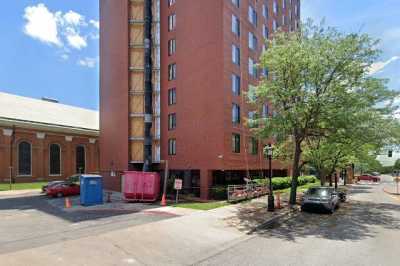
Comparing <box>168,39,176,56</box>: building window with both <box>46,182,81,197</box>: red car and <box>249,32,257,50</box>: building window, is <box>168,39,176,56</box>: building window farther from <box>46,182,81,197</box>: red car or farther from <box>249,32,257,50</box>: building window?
<box>46,182,81,197</box>: red car

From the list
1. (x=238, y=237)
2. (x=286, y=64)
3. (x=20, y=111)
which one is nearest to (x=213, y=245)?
(x=238, y=237)

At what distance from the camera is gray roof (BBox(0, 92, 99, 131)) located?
136 ft

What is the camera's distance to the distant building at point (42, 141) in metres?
39.5

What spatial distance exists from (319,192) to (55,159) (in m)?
40.5

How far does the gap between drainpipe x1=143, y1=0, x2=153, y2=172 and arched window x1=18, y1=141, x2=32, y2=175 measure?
2368 cm

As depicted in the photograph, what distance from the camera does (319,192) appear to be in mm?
18375

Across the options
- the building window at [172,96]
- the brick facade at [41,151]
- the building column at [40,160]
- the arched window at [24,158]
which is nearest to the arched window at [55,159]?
the brick facade at [41,151]

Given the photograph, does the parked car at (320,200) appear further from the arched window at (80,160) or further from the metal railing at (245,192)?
Result: the arched window at (80,160)

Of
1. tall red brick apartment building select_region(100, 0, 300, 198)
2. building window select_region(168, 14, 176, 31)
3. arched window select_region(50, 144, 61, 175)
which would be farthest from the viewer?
arched window select_region(50, 144, 61, 175)

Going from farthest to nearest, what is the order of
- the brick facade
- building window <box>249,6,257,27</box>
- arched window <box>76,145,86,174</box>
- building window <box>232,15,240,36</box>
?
arched window <box>76,145,86,174</box>, the brick facade, building window <box>249,6,257,27</box>, building window <box>232,15,240,36</box>

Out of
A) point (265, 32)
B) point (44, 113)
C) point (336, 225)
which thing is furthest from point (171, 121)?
point (44, 113)

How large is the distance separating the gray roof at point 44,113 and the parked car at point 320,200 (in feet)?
127

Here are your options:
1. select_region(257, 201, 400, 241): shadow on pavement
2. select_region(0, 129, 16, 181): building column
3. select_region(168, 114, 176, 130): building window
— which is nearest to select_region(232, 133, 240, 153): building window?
select_region(168, 114, 176, 130): building window

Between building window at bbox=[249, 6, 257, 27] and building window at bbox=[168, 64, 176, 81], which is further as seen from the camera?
building window at bbox=[249, 6, 257, 27]
